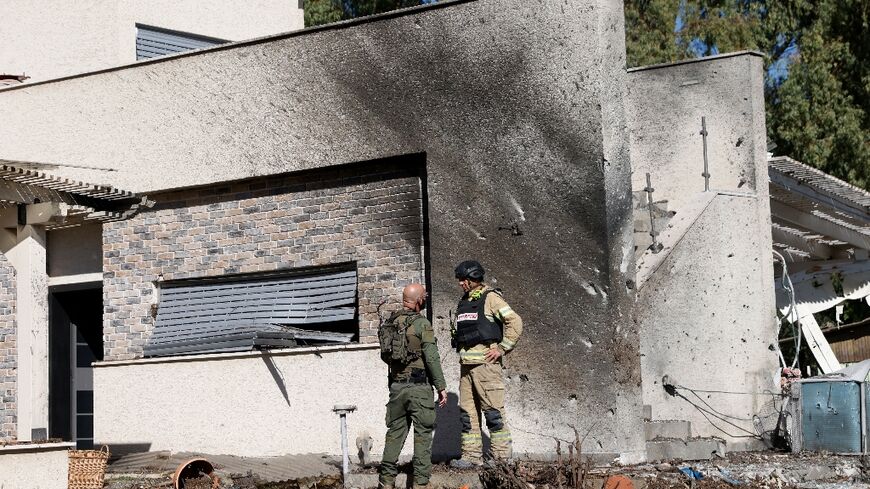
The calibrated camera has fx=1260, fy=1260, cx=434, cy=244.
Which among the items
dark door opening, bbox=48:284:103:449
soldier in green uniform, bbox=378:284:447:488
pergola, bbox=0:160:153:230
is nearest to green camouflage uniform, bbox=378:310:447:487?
soldier in green uniform, bbox=378:284:447:488

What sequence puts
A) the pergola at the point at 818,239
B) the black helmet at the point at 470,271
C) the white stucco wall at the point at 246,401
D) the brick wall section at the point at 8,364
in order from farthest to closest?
the pergola at the point at 818,239, the brick wall section at the point at 8,364, the white stucco wall at the point at 246,401, the black helmet at the point at 470,271

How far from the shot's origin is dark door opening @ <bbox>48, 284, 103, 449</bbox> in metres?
15.4

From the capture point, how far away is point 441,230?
40.8 feet

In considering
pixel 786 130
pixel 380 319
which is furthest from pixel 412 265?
pixel 786 130

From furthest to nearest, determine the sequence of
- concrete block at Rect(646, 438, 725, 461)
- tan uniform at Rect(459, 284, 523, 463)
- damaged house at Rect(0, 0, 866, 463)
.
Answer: concrete block at Rect(646, 438, 725, 461) → damaged house at Rect(0, 0, 866, 463) → tan uniform at Rect(459, 284, 523, 463)

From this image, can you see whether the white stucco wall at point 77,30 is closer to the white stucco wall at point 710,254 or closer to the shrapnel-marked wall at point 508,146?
the shrapnel-marked wall at point 508,146

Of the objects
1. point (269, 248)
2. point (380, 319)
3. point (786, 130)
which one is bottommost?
point (380, 319)

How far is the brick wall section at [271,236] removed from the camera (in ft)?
42.9

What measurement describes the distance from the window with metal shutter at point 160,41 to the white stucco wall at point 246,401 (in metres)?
5.11

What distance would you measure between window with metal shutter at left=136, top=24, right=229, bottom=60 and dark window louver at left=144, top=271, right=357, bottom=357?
176 inches

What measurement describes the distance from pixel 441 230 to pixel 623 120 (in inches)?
81.6

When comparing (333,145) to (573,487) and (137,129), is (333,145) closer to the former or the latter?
(137,129)

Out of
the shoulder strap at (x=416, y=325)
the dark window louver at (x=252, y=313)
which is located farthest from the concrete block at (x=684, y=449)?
the dark window louver at (x=252, y=313)

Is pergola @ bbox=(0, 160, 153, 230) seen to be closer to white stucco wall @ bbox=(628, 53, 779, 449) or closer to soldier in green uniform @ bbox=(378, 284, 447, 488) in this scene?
soldier in green uniform @ bbox=(378, 284, 447, 488)
